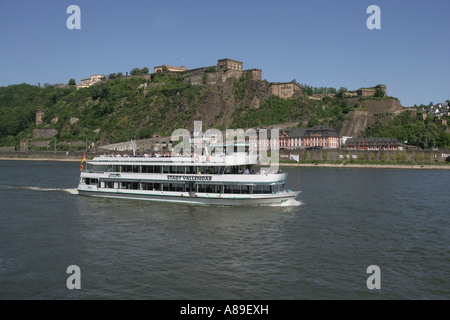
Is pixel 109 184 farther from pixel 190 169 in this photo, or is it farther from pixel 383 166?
pixel 383 166

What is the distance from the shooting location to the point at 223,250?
816 inches

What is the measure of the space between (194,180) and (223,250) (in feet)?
43.7

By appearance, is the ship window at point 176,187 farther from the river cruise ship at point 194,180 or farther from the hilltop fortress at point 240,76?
the hilltop fortress at point 240,76

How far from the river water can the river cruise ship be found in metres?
1.11

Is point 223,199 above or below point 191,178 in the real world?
below

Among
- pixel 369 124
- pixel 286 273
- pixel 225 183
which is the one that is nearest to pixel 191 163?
pixel 225 183

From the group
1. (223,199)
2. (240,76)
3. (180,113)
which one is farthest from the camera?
(240,76)

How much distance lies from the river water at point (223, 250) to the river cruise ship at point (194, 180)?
1113mm

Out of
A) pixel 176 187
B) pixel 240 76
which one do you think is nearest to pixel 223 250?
pixel 176 187

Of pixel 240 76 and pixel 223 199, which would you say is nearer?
pixel 223 199

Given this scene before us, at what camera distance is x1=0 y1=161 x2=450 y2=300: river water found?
15.9m

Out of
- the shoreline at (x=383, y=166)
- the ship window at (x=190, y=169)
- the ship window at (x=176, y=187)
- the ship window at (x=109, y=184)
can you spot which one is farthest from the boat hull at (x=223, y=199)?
the shoreline at (x=383, y=166)

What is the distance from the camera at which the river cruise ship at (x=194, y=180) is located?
3186 cm

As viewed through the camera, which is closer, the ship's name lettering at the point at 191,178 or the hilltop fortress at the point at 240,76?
the ship's name lettering at the point at 191,178
